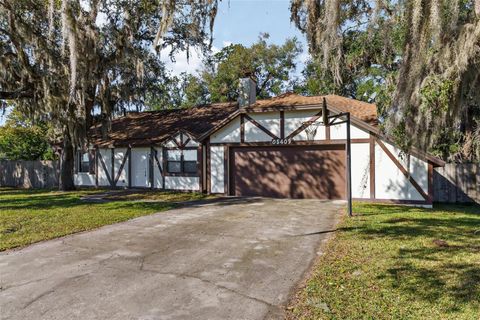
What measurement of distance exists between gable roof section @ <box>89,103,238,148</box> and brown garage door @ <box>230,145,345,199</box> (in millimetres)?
2731

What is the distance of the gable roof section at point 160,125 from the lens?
18.0 metres

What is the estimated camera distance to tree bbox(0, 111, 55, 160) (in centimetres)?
2564

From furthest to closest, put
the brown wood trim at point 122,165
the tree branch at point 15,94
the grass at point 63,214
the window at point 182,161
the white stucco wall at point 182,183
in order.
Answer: the brown wood trim at point 122,165 < the window at point 182,161 < the white stucco wall at point 182,183 < the tree branch at point 15,94 < the grass at point 63,214

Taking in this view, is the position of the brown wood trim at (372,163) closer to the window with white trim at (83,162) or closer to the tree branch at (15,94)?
the tree branch at (15,94)

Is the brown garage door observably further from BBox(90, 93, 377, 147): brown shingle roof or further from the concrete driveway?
the concrete driveway

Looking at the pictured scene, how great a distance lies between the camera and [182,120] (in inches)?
777

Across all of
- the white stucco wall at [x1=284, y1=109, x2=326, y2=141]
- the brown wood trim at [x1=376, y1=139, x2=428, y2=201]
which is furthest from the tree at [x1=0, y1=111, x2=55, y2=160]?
the brown wood trim at [x1=376, y1=139, x2=428, y2=201]

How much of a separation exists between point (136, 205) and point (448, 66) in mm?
10020

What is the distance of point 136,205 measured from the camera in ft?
40.7

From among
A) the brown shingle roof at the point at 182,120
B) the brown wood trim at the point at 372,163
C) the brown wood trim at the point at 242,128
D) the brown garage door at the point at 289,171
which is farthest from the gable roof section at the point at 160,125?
the brown wood trim at the point at 372,163

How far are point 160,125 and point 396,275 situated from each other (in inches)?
659

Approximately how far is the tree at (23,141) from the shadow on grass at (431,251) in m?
23.8

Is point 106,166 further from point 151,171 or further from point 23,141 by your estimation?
point 23,141

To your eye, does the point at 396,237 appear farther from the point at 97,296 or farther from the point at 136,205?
the point at 136,205
